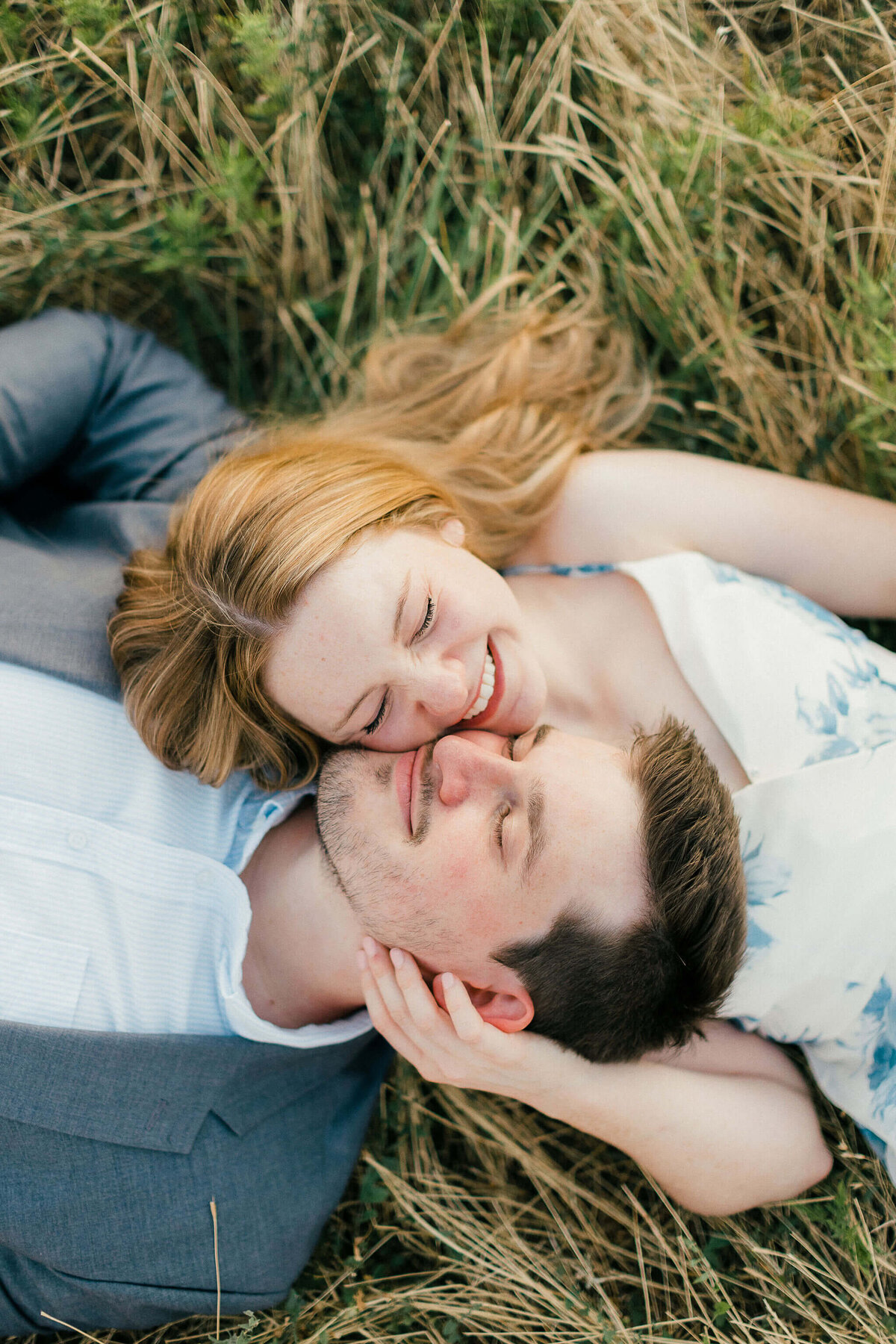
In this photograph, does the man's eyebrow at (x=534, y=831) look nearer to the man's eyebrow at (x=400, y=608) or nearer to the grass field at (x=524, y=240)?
the man's eyebrow at (x=400, y=608)

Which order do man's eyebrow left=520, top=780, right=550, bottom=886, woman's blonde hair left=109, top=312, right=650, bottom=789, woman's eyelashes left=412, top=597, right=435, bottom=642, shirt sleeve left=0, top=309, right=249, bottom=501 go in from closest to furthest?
man's eyebrow left=520, top=780, right=550, bottom=886 < woman's eyelashes left=412, top=597, right=435, bottom=642 < woman's blonde hair left=109, top=312, right=650, bottom=789 < shirt sleeve left=0, top=309, right=249, bottom=501

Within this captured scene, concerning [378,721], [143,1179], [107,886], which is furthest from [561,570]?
[143,1179]

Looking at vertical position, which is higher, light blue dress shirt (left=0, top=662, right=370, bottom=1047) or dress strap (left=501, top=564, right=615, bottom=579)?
dress strap (left=501, top=564, right=615, bottom=579)

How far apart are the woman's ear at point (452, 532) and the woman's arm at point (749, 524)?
0.51m

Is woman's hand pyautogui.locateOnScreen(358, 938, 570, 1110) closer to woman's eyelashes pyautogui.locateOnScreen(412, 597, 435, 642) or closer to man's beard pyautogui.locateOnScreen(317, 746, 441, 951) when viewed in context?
man's beard pyautogui.locateOnScreen(317, 746, 441, 951)

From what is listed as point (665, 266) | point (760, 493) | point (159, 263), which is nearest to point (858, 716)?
point (760, 493)

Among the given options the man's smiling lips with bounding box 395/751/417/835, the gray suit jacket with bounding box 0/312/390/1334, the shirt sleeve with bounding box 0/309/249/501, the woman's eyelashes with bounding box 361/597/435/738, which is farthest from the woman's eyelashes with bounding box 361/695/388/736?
the shirt sleeve with bounding box 0/309/249/501

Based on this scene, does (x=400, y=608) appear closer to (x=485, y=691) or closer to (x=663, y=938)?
(x=485, y=691)

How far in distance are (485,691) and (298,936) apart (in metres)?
0.88

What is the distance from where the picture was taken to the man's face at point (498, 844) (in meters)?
2.12

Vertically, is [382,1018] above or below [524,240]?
below

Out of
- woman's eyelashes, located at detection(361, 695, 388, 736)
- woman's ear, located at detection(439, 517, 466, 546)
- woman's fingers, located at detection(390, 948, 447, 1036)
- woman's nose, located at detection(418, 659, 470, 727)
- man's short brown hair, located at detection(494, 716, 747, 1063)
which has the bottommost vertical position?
woman's fingers, located at detection(390, 948, 447, 1036)

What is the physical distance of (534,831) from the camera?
2.11 m

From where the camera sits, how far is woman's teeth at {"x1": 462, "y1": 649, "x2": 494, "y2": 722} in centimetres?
237
